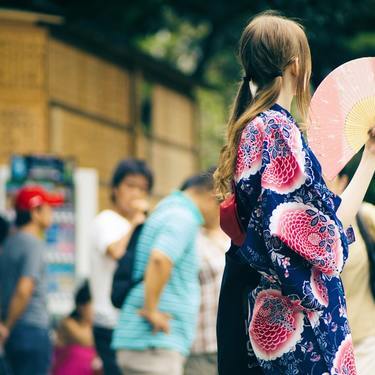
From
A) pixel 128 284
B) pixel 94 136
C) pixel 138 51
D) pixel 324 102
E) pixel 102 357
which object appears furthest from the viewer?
pixel 138 51

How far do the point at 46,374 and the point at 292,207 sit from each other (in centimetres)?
517

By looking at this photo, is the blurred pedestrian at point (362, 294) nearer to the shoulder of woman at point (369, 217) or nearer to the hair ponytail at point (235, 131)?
the shoulder of woman at point (369, 217)

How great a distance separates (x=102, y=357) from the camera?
8086 mm

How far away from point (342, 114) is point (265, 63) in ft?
1.39

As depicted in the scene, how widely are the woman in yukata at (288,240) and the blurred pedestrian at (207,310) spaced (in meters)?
3.75

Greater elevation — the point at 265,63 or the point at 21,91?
the point at 21,91

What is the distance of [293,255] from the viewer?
12.7 feet

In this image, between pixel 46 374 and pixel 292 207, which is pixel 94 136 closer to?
pixel 46 374

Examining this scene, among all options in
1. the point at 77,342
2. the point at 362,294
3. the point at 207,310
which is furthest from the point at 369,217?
the point at 77,342

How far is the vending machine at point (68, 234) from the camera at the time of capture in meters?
11.3

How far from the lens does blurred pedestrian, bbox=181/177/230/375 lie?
7.84 m

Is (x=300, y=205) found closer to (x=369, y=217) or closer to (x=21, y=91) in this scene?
(x=369, y=217)

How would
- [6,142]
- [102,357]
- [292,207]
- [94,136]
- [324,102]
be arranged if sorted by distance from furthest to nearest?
[94,136], [6,142], [102,357], [324,102], [292,207]

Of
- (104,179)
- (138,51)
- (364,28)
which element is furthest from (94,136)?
(364,28)
